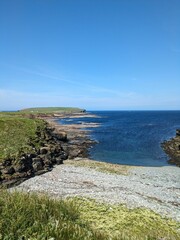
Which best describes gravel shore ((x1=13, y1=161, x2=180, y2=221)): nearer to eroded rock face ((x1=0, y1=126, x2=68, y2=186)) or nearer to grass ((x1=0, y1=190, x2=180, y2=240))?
eroded rock face ((x1=0, y1=126, x2=68, y2=186))

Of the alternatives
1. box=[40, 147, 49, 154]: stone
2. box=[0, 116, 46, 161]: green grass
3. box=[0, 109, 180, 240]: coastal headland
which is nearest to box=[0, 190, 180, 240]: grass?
box=[0, 109, 180, 240]: coastal headland

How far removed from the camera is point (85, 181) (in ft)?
82.3

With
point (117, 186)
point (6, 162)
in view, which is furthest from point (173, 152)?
point (6, 162)

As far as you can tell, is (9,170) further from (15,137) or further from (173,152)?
(173,152)

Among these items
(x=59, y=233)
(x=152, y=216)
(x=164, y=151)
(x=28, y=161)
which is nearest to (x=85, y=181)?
(x=28, y=161)

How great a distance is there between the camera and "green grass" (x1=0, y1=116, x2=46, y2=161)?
29641mm

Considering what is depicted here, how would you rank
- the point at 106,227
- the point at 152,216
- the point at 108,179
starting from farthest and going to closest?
the point at 108,179
the point at 152,216
the point at 106,227

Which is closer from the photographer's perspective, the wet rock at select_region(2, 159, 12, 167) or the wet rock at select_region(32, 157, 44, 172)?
the wet rock at select_region(2, 159, 12, 167)

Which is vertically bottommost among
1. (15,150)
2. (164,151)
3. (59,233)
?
(164,151)

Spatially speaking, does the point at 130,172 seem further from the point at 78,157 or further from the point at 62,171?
the point at 78,157

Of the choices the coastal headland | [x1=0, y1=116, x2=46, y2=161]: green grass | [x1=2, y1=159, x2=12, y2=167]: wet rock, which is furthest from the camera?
[x1=0, y1=116, x2=46, y2=161]: green grass

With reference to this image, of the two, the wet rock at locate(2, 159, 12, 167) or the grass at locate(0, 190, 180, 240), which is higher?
the grass at locate(0, 190, 180, 240)

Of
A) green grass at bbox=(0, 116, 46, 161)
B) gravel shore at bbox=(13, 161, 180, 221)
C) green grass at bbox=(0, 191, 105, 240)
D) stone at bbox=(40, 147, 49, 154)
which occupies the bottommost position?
gravel shore at bbox=(13, 161, 180, 221)

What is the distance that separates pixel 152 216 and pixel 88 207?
4389 millimetres
